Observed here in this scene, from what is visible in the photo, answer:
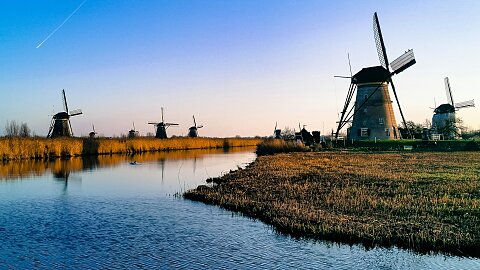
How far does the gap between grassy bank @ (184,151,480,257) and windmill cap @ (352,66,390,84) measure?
2285cm

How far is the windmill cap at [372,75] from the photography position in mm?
39250

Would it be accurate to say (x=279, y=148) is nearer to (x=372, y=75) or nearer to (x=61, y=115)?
(x=372, y=75)

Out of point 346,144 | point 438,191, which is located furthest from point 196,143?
point 438,191

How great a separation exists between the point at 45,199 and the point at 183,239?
7.98 metres

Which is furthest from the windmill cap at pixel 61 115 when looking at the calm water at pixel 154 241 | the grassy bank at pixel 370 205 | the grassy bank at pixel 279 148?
the grassy bank at pixel 370 205

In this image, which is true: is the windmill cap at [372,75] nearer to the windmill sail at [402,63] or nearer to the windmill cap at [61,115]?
the windmill sail at [402,63]

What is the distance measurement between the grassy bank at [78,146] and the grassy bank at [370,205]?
922 inches

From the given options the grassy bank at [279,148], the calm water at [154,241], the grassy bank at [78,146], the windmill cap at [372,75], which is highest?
the windmill cap at [372,75]

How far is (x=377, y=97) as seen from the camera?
39.4m

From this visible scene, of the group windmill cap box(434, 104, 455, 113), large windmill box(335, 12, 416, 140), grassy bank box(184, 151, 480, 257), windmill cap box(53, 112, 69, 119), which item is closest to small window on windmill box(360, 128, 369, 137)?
large windmill box(335, 12, 416, 140)

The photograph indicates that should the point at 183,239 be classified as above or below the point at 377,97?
below

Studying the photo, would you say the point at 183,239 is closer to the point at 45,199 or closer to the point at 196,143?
the point at 45,199

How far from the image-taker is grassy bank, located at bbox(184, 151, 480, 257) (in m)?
8.24

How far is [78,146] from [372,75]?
28.8m
